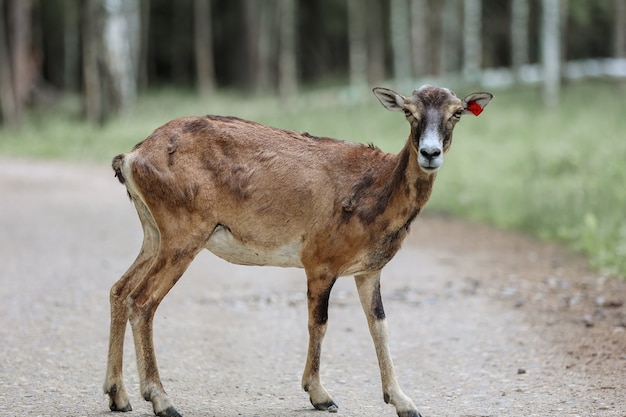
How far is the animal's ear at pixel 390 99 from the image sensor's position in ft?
21.0

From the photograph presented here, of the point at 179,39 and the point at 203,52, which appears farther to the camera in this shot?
the point at 179,39

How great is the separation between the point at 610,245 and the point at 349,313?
14.6 feet

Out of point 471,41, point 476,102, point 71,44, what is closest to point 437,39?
point 471,41

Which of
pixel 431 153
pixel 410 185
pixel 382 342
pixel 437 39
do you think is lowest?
pixel 437 39

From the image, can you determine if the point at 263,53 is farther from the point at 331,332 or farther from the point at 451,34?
the point at 331,332

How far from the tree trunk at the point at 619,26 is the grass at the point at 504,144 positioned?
144cm

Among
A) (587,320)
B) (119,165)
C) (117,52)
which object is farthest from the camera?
(117,52)

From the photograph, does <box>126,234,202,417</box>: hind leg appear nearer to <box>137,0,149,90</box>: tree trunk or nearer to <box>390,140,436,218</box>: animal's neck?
<box>390,140,436,218</box>: animal's neck

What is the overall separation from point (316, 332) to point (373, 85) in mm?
32374

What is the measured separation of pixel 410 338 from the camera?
30.5ft

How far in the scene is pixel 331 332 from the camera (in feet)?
31.3

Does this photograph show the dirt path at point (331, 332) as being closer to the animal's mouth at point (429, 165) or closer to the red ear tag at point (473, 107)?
the animal's mouth at point (429, 165)

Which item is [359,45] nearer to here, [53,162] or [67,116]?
[67,116]

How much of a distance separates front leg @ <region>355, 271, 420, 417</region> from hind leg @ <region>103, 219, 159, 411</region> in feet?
4.88
